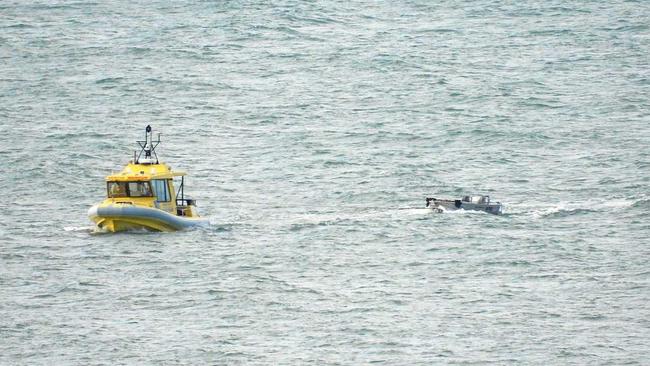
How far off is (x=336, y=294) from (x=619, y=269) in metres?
9.75

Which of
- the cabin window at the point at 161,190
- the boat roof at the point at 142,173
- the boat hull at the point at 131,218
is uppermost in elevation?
the boat roof at the point at 142,173

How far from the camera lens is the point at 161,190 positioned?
→ 64.8 meters

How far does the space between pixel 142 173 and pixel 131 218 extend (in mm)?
2243

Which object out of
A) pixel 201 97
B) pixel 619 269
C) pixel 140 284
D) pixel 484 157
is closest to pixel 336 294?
pixel 140 284

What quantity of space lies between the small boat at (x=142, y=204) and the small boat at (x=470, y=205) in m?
9.15

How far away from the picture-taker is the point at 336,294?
2146 inches

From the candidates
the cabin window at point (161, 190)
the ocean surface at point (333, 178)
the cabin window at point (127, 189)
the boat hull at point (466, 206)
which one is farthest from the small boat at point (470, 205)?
the cabin window at point (127, 189)

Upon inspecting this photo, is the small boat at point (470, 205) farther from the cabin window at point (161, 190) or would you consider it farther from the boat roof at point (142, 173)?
the cabin window at point (161, 190)

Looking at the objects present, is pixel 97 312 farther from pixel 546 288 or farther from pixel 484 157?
pixel 484 157

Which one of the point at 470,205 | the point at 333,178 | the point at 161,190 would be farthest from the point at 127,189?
the point at 333,178

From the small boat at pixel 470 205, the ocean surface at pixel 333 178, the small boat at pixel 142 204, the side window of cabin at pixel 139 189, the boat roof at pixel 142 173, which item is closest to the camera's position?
the ocean surface at pixel 333 178

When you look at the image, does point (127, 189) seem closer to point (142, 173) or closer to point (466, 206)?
point (142, 173)

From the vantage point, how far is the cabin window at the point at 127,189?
64000 mm

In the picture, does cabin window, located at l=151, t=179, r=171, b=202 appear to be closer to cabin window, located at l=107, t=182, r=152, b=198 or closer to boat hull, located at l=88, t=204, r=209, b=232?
cabin window, located at l=107, t=182, r=152, b=198
